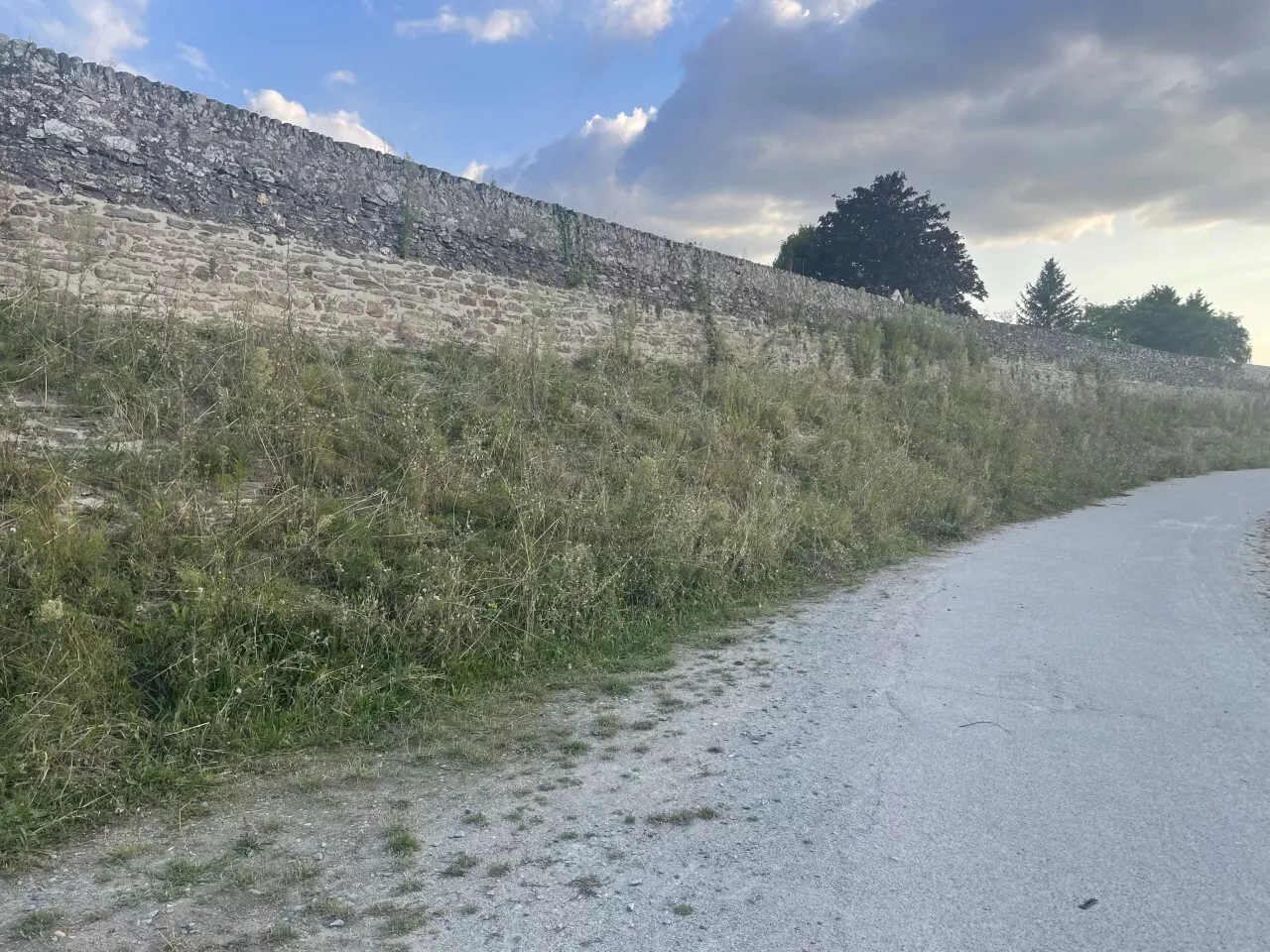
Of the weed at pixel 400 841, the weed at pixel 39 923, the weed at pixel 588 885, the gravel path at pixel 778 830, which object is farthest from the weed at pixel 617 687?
the weed at pixel 39 923

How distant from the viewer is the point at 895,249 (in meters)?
30.6

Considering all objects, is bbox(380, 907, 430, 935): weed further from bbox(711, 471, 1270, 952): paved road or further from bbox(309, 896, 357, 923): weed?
bbox(711, 471, 1270, 952): paved road

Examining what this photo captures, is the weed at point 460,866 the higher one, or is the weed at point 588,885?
the weed at point 460,866

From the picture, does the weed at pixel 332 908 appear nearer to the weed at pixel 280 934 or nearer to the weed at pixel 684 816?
the weed at pixel 280 934

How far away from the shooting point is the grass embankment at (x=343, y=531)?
404 cm

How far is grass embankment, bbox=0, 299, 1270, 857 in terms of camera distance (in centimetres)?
404

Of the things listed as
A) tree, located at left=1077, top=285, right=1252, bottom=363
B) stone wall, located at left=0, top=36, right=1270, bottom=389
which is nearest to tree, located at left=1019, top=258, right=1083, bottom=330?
tree, located at left=1077, top=285, right=1252, bottom=363

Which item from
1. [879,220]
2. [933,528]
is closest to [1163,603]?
[933,528]

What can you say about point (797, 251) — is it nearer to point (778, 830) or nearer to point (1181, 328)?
point (1181, 328)

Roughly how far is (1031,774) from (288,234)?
8890 mm

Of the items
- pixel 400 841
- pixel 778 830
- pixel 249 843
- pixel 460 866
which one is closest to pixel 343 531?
pixel 249 843

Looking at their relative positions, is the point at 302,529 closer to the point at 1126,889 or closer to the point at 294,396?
the point at 294,396

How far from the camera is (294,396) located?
284 inches

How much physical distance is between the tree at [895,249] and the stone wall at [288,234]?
19.2 m
